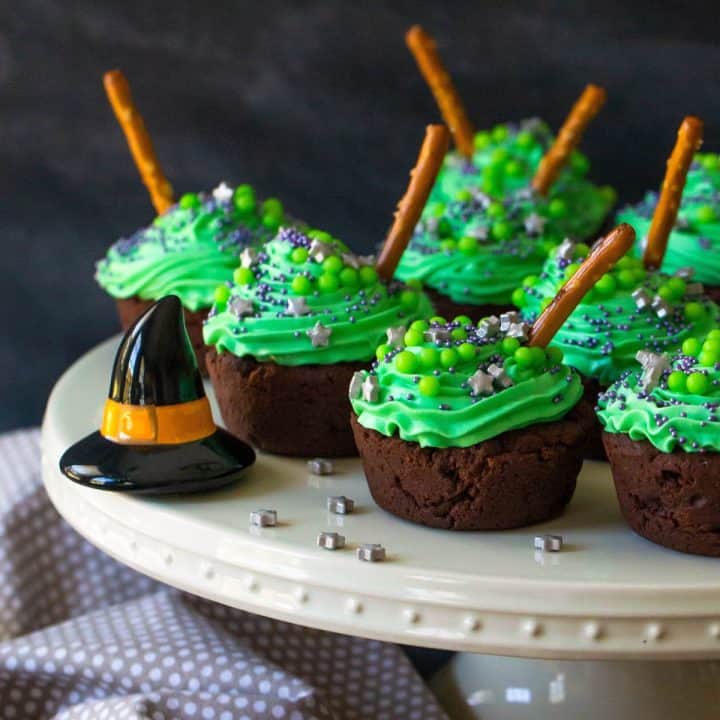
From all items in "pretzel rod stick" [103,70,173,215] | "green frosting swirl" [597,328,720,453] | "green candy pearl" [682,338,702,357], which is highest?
"pretzel rod stick" [103,70,173,215]

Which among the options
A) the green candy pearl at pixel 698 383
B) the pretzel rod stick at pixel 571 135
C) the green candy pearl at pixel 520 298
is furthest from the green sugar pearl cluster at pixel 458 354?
the pretzel rod stick at pixel 571 135

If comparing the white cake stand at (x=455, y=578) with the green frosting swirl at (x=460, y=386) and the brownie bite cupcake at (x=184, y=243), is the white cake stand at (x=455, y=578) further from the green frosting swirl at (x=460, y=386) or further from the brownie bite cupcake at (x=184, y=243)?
the brownie bite cupcake at (x=184, y=243)

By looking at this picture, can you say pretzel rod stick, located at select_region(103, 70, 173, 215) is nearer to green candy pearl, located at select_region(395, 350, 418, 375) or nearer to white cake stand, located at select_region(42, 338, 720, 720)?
white cake stand, located at select_region(42, 338, 720, 720)

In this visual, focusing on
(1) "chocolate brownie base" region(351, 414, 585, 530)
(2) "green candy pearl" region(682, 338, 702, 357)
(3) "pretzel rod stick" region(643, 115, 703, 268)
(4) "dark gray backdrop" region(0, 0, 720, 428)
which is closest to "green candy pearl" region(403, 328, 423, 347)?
(1) "chocolate brownie base" region(351, 414, 585, 530)

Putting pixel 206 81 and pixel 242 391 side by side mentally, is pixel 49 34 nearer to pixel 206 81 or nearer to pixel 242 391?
pixel 206 81

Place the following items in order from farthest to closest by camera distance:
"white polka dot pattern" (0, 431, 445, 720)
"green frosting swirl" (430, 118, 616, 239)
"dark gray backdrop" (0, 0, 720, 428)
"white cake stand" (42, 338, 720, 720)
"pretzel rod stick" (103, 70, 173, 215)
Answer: "dark gray backdrop" (0, 0, 720, 428), "green frosting swirl" (430, 118, 616, 239), "pretzel rod stick" (103, 70, 173, 215), "white polka dot pattern" (0, 431, 445, 720), "white cake stand" (42, 338, 720, 720)

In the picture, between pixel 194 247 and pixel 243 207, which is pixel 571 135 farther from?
pixel 194 247
